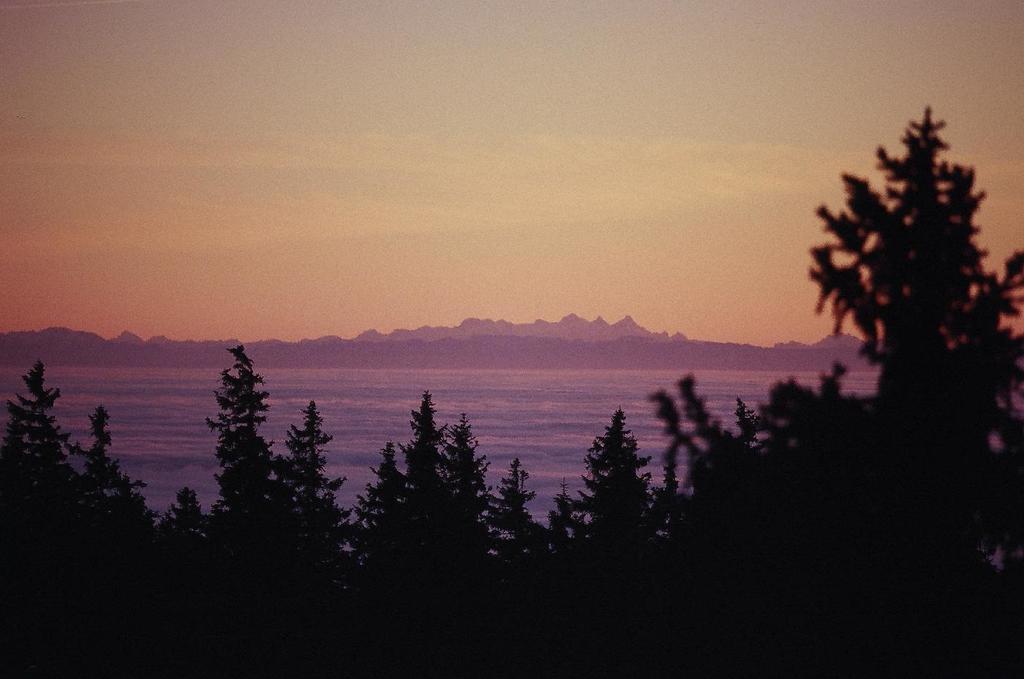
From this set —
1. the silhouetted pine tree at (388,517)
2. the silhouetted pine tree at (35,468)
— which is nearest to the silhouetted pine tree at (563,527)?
the silhouetted pine tree at (388,517)

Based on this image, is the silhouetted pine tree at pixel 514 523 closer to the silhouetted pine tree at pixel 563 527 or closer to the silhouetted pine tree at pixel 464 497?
the silhouetted pine tree at pixel 563 527

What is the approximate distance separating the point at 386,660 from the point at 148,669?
190 inches

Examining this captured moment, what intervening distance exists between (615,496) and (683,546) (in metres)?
12.1

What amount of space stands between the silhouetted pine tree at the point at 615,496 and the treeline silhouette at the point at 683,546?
0.27 feet

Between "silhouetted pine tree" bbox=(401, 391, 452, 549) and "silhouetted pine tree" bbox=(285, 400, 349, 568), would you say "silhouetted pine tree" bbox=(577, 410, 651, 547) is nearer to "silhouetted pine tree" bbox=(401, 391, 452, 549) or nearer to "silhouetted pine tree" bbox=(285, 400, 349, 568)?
"silhouetted pine tree" bbox=(401, 391, 452, 549)

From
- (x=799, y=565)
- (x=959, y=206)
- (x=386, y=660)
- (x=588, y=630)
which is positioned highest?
(x=959, y=206)

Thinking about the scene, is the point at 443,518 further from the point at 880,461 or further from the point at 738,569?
the point at 880,461

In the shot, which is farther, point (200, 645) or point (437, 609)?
point (437, 609)

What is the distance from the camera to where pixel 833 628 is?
709 cm

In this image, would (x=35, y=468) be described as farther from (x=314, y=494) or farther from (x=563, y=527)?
(x=563, y=527)

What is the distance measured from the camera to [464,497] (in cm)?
2752

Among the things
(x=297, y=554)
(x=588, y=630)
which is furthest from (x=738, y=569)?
(x=297, y=554)

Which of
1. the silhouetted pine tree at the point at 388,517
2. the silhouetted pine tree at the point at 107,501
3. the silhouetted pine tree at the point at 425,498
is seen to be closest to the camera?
the silhouetted pine tree at the point at 107,501

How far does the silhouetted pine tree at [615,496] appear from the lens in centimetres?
2577
